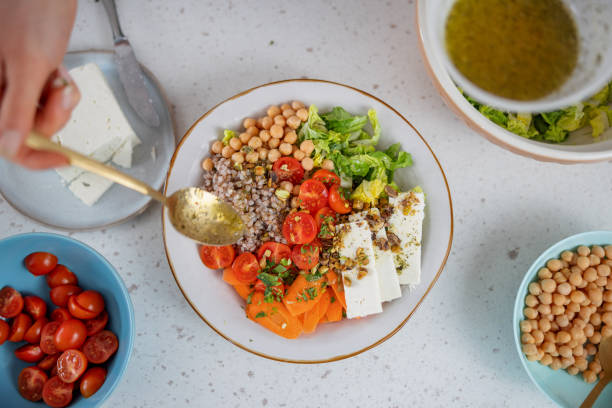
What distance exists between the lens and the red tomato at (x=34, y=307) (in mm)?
1352

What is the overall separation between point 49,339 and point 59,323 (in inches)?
1.9

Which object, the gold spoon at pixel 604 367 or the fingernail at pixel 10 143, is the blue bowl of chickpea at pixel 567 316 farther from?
the fingernail at pixel 10 143

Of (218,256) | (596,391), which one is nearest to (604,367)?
(596,391)

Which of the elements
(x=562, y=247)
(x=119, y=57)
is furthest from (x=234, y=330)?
(x=562, y=247)

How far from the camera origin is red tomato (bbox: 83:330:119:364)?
4.22ft

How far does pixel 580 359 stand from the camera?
140cm

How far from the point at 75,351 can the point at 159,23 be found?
1069mm

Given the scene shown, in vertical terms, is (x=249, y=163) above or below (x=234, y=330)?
above

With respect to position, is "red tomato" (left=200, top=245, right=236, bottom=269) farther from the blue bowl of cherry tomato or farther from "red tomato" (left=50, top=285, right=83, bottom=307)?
"red tomato" (left=50, top=285, right=83, bottom=307)

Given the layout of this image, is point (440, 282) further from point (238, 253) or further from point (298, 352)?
point (238, 253)

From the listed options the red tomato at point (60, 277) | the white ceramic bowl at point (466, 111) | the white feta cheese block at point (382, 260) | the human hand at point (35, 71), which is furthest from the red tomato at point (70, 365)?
the white ceramic bowl at point (466, 111)

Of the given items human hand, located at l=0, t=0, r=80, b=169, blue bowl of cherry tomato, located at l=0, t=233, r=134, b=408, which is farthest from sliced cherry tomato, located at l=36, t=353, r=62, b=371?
human hand, located at l=0, t=0, r=80, b=169

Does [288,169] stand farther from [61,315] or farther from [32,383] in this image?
[32,383]

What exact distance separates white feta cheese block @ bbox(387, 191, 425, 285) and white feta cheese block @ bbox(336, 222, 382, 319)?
86 millimetres
